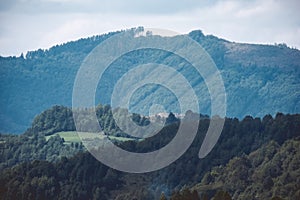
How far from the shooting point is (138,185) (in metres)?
118

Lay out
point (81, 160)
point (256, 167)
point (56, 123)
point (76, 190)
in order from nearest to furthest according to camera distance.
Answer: point (256, 167)
point (76, 190)
point (81, 160)
point (56, 123)

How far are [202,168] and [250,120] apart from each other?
1287 centimetres

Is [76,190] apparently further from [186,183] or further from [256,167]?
[256,167]

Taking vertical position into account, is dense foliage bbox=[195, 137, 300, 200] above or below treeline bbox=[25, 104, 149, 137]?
below

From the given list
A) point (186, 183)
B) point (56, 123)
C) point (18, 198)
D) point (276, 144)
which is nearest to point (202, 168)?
point (186, 183)

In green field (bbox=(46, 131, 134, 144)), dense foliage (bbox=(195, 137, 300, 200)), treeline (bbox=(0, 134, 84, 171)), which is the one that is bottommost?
dense foliage (bbox=(195, 137, 300, 200))

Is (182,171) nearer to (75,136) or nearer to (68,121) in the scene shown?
(75,136)

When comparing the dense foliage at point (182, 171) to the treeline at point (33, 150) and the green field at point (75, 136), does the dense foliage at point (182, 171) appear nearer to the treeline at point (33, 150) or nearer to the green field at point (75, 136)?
the treeline at point (33, 150)

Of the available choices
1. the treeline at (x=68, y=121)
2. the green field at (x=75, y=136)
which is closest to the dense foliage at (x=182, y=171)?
the green field at (x=75, y=136)

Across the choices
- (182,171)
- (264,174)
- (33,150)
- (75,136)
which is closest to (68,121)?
(75,136)

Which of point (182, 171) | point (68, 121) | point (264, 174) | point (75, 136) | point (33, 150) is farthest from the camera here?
point (68, 121)

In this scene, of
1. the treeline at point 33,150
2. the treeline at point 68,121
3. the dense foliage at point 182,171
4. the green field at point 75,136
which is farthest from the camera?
the treeline at point 68,121

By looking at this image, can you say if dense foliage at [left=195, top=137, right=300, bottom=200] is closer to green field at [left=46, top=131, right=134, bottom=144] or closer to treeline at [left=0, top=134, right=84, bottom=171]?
treeline at [left=0, top=134, right=84, bottom=171]

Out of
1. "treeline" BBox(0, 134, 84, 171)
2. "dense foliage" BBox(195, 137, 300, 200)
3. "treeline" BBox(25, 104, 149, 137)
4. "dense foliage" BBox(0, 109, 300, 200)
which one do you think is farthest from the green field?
"dense foliage" BBox(195, 137, 300, 200)
